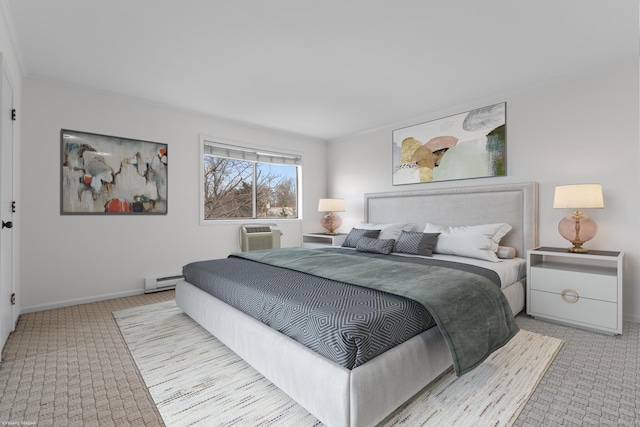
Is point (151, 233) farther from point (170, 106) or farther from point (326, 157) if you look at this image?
point (326, 157)

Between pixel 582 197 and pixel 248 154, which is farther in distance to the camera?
pixel 248 154

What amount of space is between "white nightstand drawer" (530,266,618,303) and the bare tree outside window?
12.0 feet

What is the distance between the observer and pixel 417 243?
3.47m

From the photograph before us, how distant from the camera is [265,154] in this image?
5.04m

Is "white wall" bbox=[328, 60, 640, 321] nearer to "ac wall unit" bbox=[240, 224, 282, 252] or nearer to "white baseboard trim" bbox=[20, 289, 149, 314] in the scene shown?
"ac wall unit" bbox=[240, 224, 282, 252]

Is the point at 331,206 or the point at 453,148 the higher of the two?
the point at 453,148

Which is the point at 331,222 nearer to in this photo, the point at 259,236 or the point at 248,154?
the point at 259,236

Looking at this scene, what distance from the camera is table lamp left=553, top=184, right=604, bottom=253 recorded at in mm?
2662

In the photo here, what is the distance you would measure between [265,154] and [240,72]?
208 cm

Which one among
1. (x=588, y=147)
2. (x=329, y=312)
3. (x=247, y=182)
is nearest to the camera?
(x=329, y=312)

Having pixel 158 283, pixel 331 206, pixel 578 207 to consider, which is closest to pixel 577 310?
pixel 578 207

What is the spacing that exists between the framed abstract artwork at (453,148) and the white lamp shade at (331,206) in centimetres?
101

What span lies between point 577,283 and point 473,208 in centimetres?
130

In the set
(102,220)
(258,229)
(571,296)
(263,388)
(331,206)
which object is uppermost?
(331,206)
